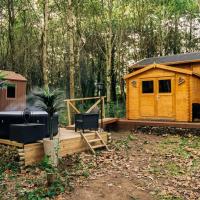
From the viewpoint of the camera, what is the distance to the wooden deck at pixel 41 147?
8930 millimetres

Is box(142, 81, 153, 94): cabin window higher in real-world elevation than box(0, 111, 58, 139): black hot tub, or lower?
higher

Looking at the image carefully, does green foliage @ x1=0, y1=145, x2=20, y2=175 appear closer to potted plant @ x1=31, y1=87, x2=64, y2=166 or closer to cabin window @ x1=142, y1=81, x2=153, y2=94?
potted plant @ x1=31, y1=87, x2=64, y2=166

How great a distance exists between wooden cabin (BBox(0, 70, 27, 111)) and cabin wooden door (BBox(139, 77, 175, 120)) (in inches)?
331

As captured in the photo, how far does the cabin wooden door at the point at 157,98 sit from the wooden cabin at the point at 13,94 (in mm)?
8402

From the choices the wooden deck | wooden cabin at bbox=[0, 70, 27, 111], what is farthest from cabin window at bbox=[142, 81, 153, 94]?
wooden cabin at bbox=[0, 70, 27, 111]

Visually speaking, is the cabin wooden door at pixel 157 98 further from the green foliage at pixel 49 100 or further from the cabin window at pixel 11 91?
the cabin window at pixel 11 91

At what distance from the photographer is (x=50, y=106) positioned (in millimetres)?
9398

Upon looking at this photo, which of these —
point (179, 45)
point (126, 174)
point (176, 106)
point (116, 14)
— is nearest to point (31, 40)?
point (116, 14)

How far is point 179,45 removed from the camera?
30.0 m

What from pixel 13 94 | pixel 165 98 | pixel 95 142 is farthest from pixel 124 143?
pixel 13 94

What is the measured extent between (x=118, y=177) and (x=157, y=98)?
712 centimetres

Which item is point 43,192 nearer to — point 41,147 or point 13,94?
point 41,147

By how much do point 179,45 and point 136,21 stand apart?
488 centimetres

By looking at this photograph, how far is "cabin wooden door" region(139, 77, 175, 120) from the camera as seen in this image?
14203 millimetres
